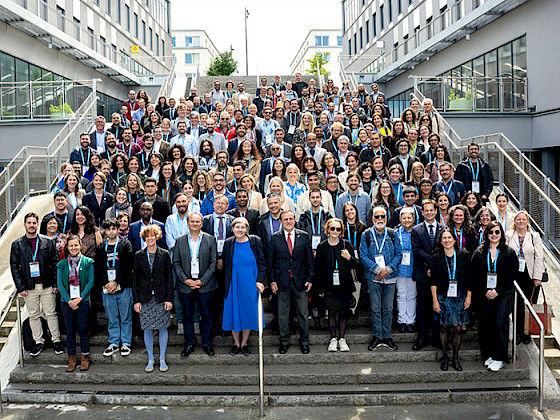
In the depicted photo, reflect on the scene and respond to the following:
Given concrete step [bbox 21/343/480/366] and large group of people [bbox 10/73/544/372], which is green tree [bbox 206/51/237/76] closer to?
large group of people [bbox 10/73/544/372]

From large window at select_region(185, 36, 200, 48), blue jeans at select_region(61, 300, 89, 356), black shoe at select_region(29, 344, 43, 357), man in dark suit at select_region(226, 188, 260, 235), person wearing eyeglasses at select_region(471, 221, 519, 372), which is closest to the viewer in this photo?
person wearing eyeglasses at select_region(471, 221, 519, 372)

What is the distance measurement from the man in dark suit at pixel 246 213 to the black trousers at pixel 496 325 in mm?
3500

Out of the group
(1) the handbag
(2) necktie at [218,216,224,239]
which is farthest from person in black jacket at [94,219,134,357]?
(1) the handbag

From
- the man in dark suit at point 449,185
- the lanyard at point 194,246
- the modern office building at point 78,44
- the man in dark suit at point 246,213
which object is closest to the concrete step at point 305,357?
the lanyard at point 194,246

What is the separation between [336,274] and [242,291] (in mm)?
1368

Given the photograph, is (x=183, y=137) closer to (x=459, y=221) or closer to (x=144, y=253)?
(x=144, y=253)

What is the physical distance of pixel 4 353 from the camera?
26.8ft

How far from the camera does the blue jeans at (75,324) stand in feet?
25.2

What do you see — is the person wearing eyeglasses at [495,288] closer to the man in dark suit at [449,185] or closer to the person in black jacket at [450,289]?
the person in black jacket at [450,289]

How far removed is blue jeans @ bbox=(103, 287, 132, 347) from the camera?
7.85 m

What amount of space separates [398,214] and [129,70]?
892 inches

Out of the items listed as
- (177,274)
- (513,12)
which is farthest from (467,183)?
(513,12)

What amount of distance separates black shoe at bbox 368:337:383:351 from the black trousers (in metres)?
1.43

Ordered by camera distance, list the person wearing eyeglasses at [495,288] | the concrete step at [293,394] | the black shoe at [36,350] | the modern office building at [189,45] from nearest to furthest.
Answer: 1. the concrete step at [293,394]
2. the person wearing eyeglasses at [495,288]
3. the black shoe at [36,350]
4. the modern office building at [189,45]
